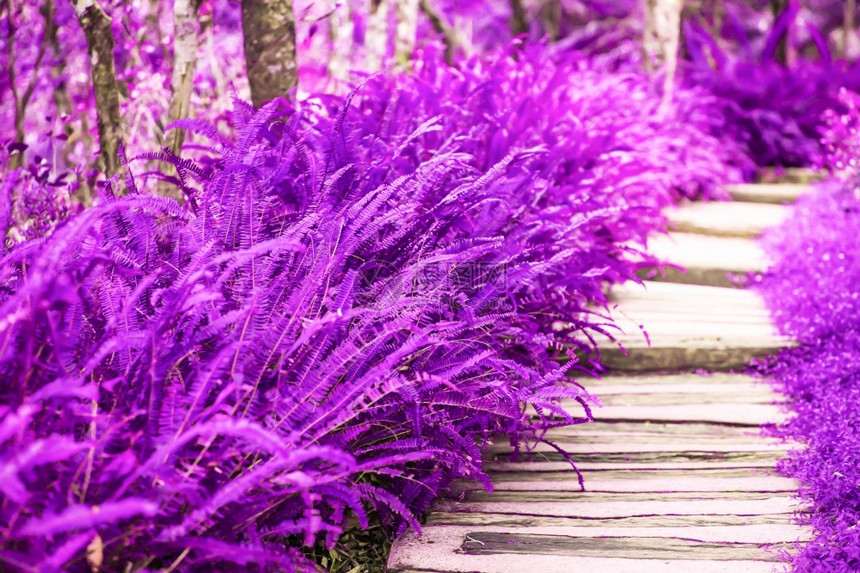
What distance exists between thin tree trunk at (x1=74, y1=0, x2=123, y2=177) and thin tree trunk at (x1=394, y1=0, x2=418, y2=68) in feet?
9.58

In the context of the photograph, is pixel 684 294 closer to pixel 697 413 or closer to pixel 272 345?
pixel 697 413

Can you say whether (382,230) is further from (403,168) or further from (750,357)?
(750,357)

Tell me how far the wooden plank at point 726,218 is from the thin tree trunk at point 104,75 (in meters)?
3.44

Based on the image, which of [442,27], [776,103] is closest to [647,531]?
[776,103]

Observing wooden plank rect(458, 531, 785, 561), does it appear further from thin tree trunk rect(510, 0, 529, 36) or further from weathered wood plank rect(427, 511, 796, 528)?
thin tree trunk rect(510, 0, 529, 36)

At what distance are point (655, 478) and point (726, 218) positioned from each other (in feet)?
10.1

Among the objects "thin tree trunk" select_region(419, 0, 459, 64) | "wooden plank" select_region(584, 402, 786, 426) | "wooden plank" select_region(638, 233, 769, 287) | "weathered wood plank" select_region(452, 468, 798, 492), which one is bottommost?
"weathered wood plank" select_region(452, 468, 798, 492)

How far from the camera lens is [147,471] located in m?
1.43

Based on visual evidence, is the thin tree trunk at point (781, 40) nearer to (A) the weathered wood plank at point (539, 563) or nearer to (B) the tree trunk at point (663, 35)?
(B) the tree trunk at point (663, 35)

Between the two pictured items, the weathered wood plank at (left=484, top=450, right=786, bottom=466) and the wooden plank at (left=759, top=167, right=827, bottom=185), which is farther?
A: the wooden plank at (left=759, top=167, right=827, bottom=185)

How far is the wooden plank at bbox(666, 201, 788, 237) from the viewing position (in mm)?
5012

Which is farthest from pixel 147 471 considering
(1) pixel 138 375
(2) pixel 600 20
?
(2) pixel 600 20

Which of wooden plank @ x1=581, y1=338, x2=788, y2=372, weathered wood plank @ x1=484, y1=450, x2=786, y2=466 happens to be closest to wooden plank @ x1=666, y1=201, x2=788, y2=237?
wooden plank @ x1=581, y1=338, x2=788, y2=372

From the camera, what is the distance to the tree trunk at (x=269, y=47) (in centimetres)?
326
